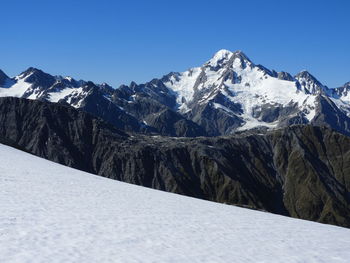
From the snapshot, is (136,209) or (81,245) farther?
(136,209)

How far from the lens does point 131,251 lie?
15.6 metres

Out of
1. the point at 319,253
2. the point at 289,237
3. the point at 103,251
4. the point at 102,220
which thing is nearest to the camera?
the point at 103,251

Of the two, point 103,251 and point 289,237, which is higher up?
point 289,237

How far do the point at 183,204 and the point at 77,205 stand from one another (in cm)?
869

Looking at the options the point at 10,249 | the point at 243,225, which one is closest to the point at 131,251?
the point at 10,249

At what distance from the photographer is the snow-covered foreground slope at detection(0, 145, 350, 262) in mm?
15078

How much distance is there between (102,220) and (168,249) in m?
4.89

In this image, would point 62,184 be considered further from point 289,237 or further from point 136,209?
point 289,237

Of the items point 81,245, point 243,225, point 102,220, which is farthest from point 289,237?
point 81,245

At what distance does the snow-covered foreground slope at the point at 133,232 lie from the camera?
15.1 m

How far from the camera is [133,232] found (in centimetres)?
1858

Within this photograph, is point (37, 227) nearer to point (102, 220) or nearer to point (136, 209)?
point (102, 220)

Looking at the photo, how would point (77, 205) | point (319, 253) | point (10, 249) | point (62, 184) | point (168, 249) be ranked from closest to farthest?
point (10, 249)
point (168, 249)
point (319, 253)
point (77, 205)
point (62, 184)

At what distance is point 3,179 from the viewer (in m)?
28.0
